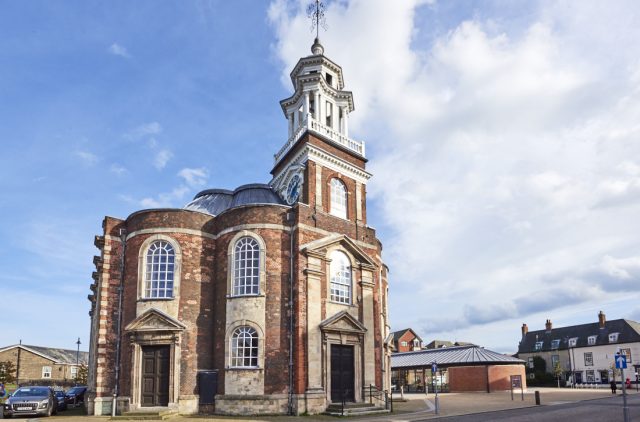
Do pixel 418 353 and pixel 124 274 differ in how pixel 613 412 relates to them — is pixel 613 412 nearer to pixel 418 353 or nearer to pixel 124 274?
pixel 124 274

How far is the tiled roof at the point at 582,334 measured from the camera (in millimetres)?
60562

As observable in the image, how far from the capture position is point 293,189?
2770cm

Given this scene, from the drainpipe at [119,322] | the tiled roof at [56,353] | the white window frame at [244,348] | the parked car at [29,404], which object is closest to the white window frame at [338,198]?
the white window frame at [244,348]

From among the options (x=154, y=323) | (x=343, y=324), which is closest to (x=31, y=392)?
(x=154, y=323)

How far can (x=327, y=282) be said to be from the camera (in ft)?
79.9

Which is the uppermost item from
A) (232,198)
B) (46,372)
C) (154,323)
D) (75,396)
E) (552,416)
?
(232,198)

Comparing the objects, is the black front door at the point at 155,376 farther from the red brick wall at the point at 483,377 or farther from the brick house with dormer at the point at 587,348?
the brick house with dormer at the point at 587,348

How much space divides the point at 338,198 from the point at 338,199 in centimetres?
6

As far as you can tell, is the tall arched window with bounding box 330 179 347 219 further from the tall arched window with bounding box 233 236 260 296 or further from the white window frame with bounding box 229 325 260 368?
the white window frame with bounding box 229 325 260 368

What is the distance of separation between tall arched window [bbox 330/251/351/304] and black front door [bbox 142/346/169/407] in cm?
831

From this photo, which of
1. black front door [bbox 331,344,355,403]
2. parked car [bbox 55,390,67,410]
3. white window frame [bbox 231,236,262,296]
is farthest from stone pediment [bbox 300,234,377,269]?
parked car [bbox 55,390,67,410]

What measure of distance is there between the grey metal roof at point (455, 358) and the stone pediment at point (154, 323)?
28156 millimetres

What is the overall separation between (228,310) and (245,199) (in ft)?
21.0

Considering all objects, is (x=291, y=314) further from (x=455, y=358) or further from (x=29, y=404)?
(x=455, y=358)
